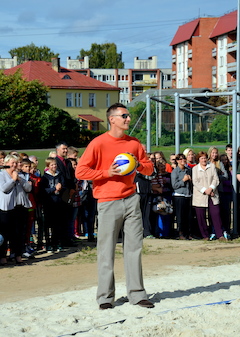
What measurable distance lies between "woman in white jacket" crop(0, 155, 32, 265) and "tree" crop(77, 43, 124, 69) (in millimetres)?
130444

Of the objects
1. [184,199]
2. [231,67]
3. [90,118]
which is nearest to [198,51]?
[231,67]

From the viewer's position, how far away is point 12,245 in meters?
11.7

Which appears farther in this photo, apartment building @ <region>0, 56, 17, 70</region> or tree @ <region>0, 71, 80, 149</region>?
apartment building @ <region>0, 56, 17, 70</region>

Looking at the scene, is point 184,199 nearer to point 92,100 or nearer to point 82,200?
point 82,200

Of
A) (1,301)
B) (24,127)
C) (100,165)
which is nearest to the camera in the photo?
(100,165)

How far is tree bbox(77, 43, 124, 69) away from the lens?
461 ft

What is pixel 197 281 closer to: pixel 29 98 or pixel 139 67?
pixel 29 98

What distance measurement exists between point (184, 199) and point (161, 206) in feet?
2.06

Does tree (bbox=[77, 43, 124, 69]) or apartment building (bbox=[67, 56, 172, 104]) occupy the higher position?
tree (bbox=[77, 43, 124, 69])

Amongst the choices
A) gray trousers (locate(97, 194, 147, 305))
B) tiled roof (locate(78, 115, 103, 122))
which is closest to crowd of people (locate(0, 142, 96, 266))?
gray trousers (locate(97, 194, 147, 305))

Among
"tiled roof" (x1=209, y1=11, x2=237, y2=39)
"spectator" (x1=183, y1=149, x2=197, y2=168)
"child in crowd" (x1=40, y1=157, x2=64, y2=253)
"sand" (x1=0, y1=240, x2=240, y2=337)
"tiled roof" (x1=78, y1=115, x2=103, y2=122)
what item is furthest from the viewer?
"tiled roof" (x1=209, y1=11, x2=237, y2=39)

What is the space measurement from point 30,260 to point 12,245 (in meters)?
0.51

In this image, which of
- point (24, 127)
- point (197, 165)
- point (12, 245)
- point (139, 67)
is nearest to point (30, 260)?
point (12, 245)

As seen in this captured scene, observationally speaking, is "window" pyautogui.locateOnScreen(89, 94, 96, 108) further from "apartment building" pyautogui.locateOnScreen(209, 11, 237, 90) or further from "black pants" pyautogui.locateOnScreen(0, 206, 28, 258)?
"black pants" pyautogui.locateOnScreen(0, 206, 28, 258)
